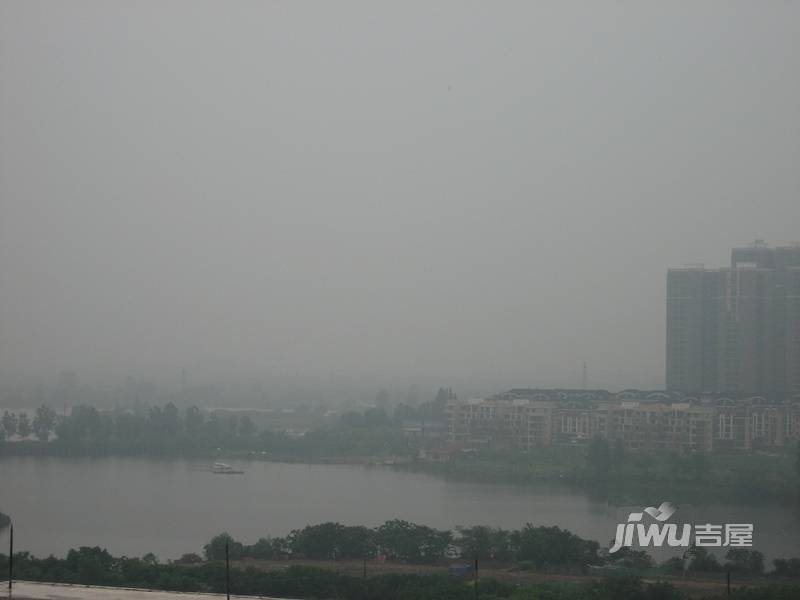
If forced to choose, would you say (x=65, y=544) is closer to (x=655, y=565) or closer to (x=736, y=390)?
(x=655, y=565)

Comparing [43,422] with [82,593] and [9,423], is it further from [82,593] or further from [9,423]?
[82,593]

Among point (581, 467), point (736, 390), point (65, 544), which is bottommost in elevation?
point (65, 544)

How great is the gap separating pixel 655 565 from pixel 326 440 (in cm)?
539

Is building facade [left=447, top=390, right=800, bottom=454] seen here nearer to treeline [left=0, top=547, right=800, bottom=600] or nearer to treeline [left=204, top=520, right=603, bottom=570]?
treeline [left=204, top=520, right=603, bottom=570]

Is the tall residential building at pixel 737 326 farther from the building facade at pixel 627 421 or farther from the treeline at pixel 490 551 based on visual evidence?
the treeline at pixel 490 551

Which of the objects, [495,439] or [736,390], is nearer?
[736,390]

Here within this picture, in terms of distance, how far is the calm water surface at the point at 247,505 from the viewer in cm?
695

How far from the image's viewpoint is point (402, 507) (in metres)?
7.83

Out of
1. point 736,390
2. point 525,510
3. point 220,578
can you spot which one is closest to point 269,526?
point 525,510

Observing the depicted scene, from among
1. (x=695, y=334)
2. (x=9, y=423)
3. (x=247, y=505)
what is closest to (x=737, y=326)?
(x=695, y=334)

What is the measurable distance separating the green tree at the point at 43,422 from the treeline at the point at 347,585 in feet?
18.3

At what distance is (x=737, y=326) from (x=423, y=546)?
480cm

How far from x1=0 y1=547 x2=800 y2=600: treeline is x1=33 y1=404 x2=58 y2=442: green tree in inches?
219

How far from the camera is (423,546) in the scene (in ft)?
18.2
